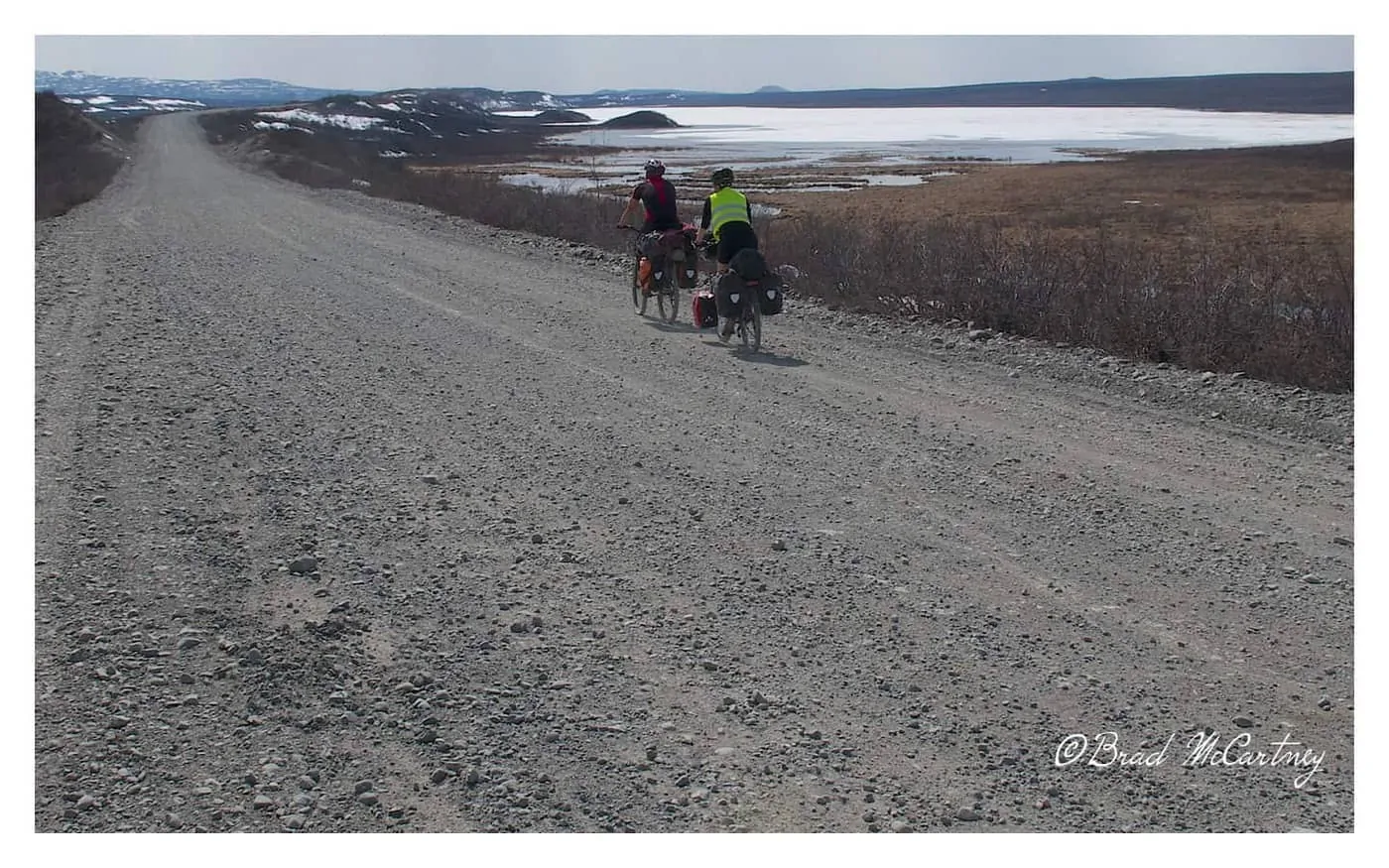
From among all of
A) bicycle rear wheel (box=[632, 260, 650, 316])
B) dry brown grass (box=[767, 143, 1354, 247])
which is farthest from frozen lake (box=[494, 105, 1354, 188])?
bicycle rear wheel (box=[632, 260, 650, 316])

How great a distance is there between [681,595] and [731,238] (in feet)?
21.7

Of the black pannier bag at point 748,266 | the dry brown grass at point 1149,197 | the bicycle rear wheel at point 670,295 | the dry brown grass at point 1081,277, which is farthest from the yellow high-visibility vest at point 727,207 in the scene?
the dry brown grass at point 1149,197

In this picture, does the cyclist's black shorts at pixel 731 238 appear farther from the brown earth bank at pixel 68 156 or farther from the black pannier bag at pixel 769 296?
the brown earth bank at pixel 68 156

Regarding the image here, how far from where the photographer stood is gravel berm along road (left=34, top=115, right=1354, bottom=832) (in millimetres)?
3680

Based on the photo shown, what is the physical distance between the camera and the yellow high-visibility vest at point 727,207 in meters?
11.1

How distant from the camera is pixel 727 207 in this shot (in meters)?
11.1

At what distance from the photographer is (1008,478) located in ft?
22.1

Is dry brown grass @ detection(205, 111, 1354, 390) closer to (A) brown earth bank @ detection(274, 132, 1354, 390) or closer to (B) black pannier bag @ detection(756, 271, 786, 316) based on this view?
(A) brown earth bank @ detection(274, 132, 1354, 390)

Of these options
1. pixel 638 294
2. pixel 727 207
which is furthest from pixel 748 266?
pixel 638 294

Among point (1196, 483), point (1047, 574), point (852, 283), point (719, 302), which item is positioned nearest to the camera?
point (1047, 574)

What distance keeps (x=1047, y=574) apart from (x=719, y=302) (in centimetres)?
604

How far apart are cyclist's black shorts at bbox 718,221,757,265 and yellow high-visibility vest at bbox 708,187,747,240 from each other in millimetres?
45

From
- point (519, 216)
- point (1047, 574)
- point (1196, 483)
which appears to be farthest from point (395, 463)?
point (519, 216)

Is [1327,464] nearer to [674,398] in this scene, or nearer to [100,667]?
[674,398]
